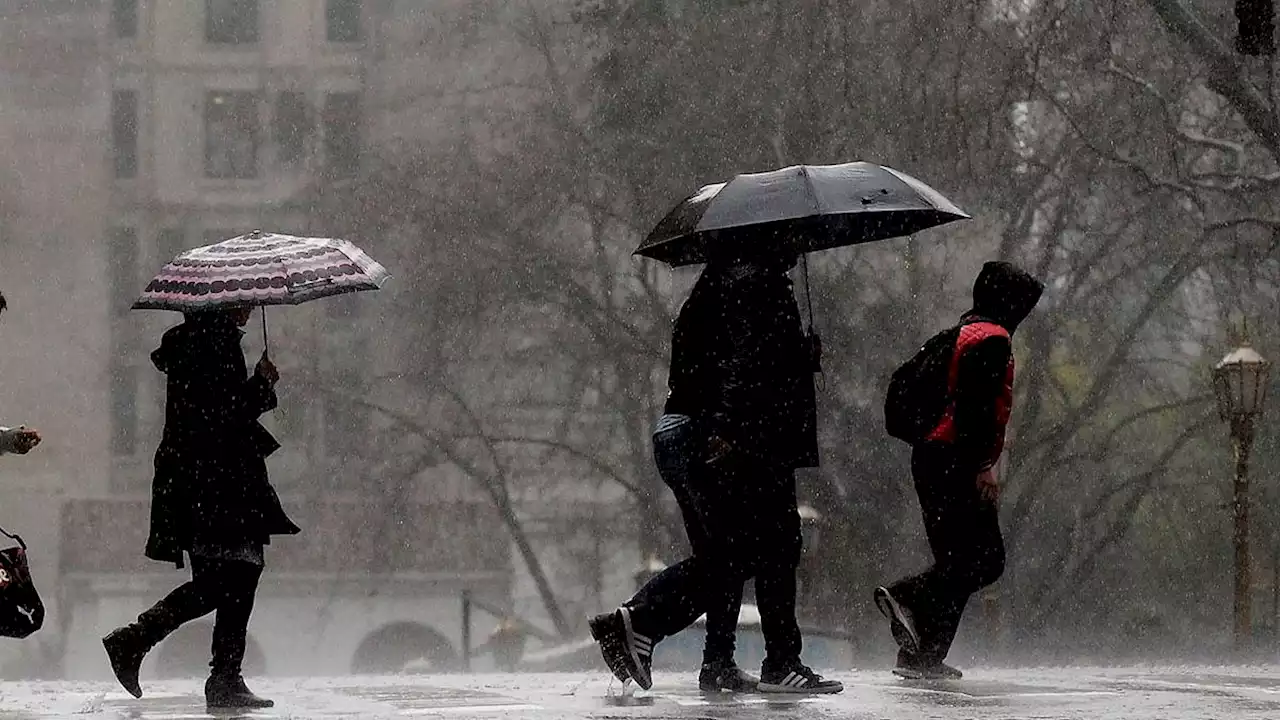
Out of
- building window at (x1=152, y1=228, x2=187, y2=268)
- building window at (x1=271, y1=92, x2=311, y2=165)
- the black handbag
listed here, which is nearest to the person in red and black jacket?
the black handbag

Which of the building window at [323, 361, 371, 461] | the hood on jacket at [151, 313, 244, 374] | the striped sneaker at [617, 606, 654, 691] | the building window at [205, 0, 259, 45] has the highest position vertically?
the building window at [205, 0, 259, 45]

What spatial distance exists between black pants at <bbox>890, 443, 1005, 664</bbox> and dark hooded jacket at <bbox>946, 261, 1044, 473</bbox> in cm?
11

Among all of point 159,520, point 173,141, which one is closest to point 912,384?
point 159,520

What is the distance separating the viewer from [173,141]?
40.0 m

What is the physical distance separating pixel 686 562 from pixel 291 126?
30.7m

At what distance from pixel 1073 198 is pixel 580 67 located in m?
Result: 7.37

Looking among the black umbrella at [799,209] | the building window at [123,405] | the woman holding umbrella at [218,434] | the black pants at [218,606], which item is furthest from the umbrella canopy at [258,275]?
the building window at [123,405]

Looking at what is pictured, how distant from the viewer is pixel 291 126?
123ft

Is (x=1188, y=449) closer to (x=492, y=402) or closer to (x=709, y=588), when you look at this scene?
(x=492, y=402)

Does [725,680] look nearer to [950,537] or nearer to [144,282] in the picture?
[950,537]

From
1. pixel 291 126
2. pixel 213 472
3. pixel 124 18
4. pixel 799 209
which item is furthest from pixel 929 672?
pixel 124 18

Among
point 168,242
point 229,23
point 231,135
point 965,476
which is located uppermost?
point 229,23

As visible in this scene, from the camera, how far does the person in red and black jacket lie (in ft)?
26.4

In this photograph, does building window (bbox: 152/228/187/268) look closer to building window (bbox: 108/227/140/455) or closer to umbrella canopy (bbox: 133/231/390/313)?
building window (bbox: 108/227/140/455)
